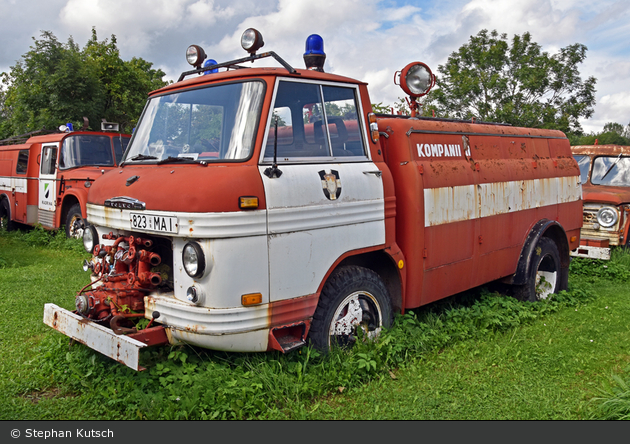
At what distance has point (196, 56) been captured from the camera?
5.10 meters

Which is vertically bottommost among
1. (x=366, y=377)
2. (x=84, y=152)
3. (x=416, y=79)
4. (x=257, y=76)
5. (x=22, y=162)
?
(x=366, y=377)

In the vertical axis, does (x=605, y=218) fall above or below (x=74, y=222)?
above

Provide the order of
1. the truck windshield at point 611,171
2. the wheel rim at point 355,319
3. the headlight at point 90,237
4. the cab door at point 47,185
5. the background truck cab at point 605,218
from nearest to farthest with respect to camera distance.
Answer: the wheel rim at point 355,319 → the headlight at point 90,237 → the background truck cab at point 605,218 → the truck windshield at point 611,171 → the cab door at point 47,185

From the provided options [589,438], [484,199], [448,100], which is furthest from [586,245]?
[448,100]

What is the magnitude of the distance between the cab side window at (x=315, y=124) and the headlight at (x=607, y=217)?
6106 mm

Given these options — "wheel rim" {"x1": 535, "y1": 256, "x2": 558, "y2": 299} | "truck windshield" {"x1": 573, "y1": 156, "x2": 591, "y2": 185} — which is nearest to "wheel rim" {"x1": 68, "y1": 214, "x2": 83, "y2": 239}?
"wheel rim" {"x1": 535, "y1": 256, "x2": 558, "y2": 299}

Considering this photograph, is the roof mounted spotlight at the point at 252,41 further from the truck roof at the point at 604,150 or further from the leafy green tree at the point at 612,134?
the leafy green tree at the point at 612,134

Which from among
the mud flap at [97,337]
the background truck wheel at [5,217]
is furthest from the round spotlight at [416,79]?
the background truck wheel at [5,217]

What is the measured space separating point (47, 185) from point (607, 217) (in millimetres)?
10814

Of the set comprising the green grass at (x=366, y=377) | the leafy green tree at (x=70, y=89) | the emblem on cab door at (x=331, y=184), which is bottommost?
the green grass at (x=366, y=377)

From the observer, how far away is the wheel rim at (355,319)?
4395mm

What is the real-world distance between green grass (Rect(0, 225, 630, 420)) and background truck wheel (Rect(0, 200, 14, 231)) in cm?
881

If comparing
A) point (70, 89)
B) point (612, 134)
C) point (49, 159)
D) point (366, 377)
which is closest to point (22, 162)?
point (49, 159)

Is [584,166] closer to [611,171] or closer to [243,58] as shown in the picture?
[611,171]
